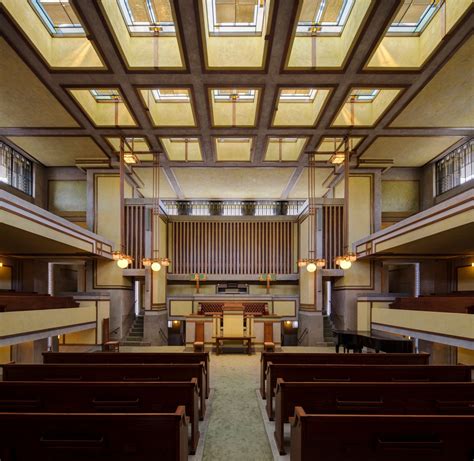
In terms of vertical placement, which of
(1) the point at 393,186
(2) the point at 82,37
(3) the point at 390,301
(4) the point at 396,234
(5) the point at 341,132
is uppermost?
(2) the point at 82,37

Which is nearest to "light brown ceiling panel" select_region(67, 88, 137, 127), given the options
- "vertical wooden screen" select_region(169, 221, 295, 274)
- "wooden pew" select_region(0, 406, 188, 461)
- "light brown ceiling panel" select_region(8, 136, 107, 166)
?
"light brown ceiling panel" select_region(8, 136, 107, 166)

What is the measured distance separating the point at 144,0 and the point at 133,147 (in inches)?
205

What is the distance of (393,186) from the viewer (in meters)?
12.6

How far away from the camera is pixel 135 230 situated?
40.5 ft

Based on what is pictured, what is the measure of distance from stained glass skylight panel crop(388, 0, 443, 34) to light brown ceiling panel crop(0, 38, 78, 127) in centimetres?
637

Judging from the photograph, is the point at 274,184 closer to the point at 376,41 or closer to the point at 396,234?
the point at 396,234

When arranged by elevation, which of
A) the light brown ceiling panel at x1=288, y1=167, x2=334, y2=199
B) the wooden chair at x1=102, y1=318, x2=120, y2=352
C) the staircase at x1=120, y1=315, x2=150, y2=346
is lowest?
the staircase at x1=120, y1=315, x2=150, y2=346

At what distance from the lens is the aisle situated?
3.78m

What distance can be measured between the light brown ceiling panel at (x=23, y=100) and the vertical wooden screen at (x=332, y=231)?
806 centimetres

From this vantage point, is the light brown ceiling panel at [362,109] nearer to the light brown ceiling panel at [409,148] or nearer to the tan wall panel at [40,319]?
the light brown ceiling panel at [409,148]

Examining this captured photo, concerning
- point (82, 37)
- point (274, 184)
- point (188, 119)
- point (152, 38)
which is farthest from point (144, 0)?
point (274, 184)

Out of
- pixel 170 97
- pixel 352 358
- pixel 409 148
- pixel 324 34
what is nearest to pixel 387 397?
pixel 352 358

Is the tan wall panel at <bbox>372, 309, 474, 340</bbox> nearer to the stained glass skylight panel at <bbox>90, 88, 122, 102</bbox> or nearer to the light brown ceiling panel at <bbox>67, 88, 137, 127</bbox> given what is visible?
the light brown ceiling panel at <bbox>67, 88, 137, 127</bbox>

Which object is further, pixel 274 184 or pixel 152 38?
pixel 274 184
